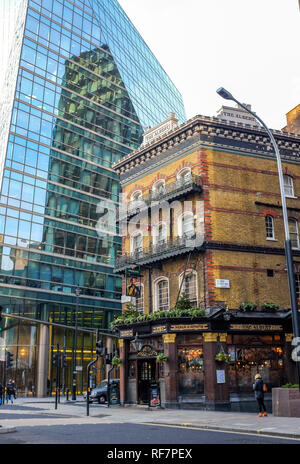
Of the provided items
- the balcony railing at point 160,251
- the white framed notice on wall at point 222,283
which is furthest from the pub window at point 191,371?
the balcony railing at point 160,251

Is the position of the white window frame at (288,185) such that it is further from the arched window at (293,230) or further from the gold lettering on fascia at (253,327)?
the gold lettering on fascia at (253,327)

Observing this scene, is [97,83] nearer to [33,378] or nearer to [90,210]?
[90,210]

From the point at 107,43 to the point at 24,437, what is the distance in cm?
5444

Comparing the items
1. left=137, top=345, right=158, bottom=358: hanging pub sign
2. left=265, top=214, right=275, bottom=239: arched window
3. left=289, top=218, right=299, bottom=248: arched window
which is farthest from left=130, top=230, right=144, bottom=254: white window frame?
left=289, top=218, right=299, bottom=248: arched window

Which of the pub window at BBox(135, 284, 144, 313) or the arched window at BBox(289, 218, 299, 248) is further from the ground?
the arched window at BBox(289, 218, 299, 248)

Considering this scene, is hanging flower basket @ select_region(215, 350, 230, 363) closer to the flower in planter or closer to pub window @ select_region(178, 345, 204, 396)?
pub window @ select_region(178, 345, 204, 396)

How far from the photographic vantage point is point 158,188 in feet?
100

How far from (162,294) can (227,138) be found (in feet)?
33.6

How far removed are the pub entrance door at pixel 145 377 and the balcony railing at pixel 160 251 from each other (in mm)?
5990

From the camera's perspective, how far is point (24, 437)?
12.4 meters

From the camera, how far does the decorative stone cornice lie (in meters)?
27.4

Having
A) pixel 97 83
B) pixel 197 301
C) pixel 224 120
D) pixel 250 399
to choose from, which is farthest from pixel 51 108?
pixel 250 399

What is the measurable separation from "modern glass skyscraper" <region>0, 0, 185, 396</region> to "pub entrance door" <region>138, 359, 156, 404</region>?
1802 centimetres

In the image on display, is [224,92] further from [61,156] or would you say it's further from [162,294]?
[61,156]
